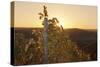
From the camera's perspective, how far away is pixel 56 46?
2191mm

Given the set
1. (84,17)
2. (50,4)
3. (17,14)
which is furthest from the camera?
(84,17)

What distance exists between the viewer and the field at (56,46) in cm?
204

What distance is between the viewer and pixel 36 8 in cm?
210

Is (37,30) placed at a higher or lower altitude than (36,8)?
lower

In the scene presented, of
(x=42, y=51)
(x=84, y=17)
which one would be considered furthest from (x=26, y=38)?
(x=84, y=17)

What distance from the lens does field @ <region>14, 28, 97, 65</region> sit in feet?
6.70

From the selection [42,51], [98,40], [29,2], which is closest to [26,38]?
[42,51]

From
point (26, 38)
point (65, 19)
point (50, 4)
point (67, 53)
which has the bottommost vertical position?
point (67, 53)

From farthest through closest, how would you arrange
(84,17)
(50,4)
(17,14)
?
(84,17) < (50,4) < (17,14)

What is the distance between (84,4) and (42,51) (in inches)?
27.6
